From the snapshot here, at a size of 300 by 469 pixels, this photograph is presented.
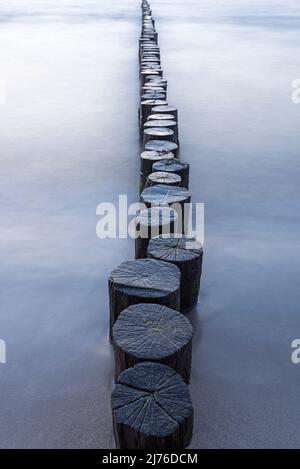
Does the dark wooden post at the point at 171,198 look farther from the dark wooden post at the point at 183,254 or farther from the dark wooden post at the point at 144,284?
the dark wooden post at the point at 144,284

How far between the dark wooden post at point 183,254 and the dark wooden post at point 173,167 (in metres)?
1.04

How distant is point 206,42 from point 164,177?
469 inches

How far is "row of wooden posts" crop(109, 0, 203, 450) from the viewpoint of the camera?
1976mm

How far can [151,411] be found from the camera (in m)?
1.97

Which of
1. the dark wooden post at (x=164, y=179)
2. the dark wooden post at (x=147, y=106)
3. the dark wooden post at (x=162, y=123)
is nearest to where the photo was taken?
the dark wooden post at (x=164, y=179)

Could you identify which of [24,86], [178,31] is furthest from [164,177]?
[178,31]

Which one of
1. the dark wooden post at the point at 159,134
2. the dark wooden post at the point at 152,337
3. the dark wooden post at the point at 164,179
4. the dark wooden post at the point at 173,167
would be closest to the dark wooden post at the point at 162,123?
the dark wooden post at the point at 159,134

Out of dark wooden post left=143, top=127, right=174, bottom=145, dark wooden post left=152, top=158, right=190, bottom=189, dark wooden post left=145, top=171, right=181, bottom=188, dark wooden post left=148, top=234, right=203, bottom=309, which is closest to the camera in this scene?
dark wooden post left=148, top=234, right=203, bottom=309

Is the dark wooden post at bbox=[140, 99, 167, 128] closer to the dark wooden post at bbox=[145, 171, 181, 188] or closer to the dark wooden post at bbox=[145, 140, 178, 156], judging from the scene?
the dark wooden post at bbox=[145, 140, 178, 156]

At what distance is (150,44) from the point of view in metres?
10.3

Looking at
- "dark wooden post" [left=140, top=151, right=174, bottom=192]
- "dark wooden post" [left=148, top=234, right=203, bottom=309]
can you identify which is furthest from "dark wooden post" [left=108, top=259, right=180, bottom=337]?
"dark wooden post" [left=140, top=151, right=174, bottom=192]

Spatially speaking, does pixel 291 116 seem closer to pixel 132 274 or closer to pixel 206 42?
pixel 132 274

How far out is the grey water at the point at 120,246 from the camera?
265 centimetres

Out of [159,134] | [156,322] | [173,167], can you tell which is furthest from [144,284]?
[159,134]
